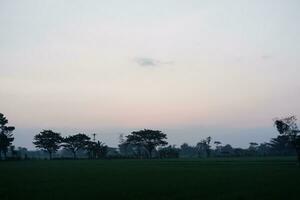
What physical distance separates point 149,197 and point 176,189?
3922 millimetres

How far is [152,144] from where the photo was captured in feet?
436

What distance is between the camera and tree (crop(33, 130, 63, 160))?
406 feet

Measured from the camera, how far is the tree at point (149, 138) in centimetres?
13200

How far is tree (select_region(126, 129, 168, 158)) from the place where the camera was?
132000 mm

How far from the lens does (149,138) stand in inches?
5202

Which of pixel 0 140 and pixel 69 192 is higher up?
pixel 0 140

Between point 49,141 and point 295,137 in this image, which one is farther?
point 49,141

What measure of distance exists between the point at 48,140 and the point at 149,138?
30303 millimetres

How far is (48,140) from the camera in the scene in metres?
124

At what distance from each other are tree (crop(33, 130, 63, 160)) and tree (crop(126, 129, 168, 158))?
74.6 ft

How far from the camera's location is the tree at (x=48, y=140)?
406 feet

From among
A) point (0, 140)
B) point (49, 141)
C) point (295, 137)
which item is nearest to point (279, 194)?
point (295, 137)

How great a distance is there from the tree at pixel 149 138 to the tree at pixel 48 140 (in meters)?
22.7

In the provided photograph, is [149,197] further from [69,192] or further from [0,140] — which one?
[0,140]
